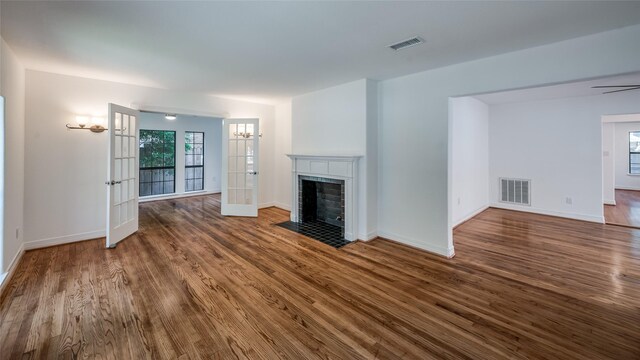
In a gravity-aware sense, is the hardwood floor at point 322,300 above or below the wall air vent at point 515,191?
below

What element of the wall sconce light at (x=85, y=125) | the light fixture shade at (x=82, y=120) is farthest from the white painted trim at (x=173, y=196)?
the light fixture shade at (x=82, y=120)

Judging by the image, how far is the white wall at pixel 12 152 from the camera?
9.02ft

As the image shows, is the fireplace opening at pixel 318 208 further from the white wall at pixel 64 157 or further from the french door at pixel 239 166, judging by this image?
the white wall at pixel 64 157

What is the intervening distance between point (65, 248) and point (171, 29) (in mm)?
3575

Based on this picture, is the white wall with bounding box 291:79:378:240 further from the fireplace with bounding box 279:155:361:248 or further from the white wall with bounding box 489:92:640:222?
the white wall with bounding box 489:92:640:222

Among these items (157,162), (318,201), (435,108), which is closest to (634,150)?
(435,108)

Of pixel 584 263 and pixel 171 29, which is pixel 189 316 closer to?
pixel 171 29

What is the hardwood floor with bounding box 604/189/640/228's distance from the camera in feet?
16.6

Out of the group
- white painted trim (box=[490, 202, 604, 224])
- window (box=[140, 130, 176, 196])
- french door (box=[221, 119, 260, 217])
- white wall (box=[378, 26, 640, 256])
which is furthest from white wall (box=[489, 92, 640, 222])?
window (box=[140, 130, 176, 196])

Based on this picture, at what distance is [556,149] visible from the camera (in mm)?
5625

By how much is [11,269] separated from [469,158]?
737 cm

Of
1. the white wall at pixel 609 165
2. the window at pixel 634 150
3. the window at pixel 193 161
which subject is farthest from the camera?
the window at pixel 634 150

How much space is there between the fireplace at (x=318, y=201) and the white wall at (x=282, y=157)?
42.1 inches

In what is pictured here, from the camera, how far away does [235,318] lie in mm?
2184
